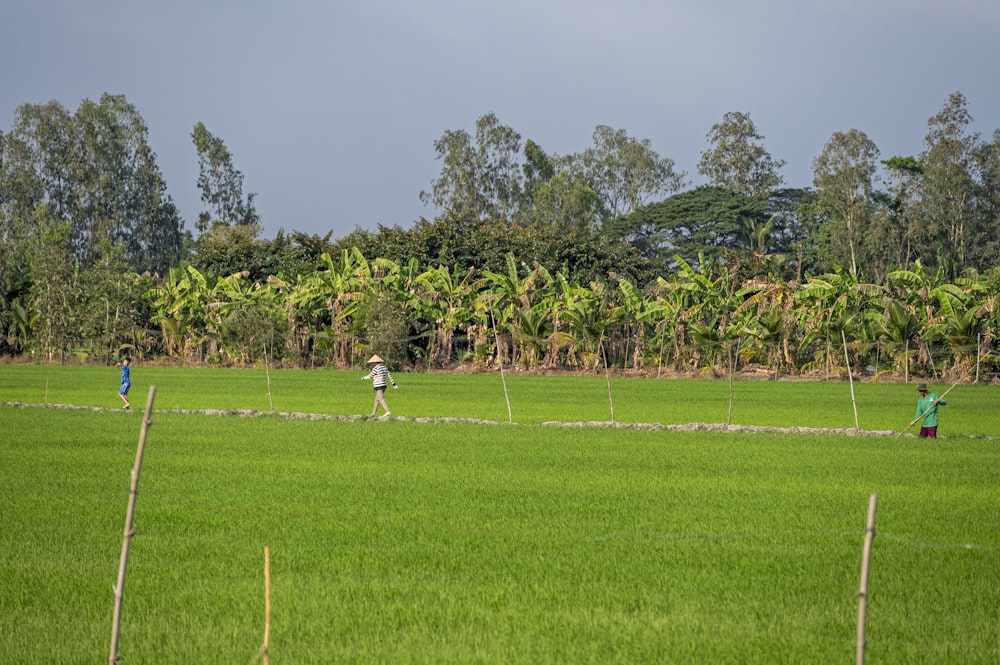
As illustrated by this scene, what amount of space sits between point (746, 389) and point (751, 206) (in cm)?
3177

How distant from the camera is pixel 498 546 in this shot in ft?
31.7

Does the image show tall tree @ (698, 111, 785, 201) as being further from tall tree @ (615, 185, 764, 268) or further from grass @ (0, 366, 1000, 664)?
grass @ (0, 366, 1000, 664)

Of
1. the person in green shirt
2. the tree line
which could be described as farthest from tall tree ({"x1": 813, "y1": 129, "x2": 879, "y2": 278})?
the person in green shirt

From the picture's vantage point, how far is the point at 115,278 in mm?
50812

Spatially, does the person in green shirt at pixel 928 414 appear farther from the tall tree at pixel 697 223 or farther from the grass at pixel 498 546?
the tall tree at pixel 697 223

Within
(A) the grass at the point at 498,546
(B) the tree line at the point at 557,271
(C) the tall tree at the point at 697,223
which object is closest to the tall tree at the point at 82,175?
(B) the tree line at the point at 557,271

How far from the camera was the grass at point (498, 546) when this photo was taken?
6887 millimetres

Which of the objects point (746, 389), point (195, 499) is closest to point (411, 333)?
point (746, 389)

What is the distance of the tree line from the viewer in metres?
40.2

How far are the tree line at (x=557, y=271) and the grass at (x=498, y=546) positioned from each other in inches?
548

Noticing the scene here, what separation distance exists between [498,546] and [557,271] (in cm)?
4193

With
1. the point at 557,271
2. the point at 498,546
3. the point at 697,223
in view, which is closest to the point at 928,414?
the point at 498,546

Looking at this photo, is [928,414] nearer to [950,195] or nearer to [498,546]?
[498,546]

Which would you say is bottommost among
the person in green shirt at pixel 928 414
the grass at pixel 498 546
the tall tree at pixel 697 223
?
the grass at pixel 498 546
